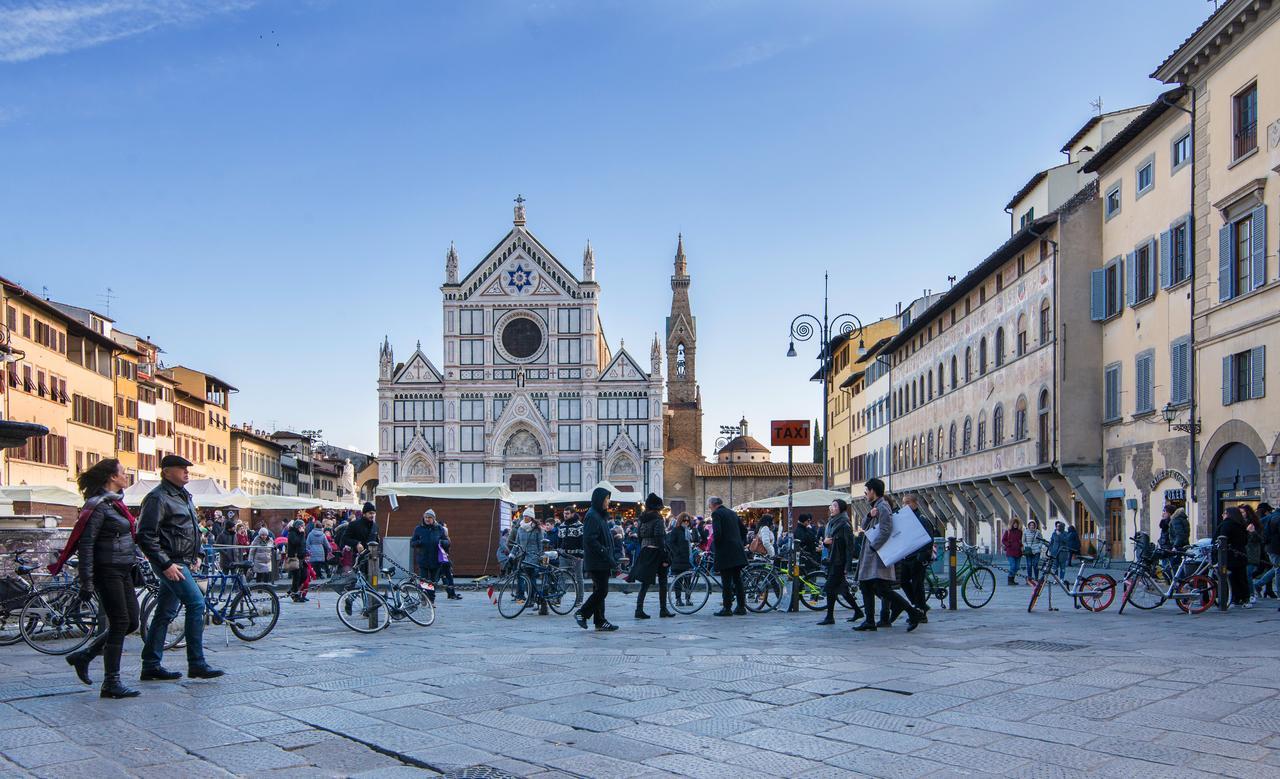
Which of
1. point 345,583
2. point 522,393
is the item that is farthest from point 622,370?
point 345,583

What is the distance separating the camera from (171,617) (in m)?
8.72

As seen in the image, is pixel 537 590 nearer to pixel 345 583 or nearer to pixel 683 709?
pixel 345 583

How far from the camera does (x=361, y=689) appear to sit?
Result: 8.30 m

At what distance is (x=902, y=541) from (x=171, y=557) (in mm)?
7219

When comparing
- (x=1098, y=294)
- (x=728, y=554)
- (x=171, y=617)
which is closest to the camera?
(x=171, y=617)

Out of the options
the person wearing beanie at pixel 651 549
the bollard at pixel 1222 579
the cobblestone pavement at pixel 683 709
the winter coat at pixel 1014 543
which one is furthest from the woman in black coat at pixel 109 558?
the winter coat at pixel 1014 543

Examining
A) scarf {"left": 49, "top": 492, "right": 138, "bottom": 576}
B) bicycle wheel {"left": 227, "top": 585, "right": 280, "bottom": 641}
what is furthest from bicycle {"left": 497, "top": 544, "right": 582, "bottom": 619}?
scarf {"left": 49, "top": 492, "right": 138, "bottom": 576}

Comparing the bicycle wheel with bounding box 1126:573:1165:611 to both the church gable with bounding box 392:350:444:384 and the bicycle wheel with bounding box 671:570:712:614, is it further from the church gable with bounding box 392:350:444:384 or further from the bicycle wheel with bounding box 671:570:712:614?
the church gable with bounding box 392:350:444:384

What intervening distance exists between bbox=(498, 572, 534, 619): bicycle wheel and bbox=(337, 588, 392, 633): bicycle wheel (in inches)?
75.5

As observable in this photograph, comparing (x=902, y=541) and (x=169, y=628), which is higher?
(x=902, y=541)

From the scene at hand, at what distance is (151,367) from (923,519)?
53.6m

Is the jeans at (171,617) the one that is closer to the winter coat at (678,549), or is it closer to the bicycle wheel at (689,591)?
the bicycle wheel at (689,591)

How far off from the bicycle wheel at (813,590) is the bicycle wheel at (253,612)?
272 inches

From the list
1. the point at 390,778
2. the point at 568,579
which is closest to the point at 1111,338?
the point at 568,579
